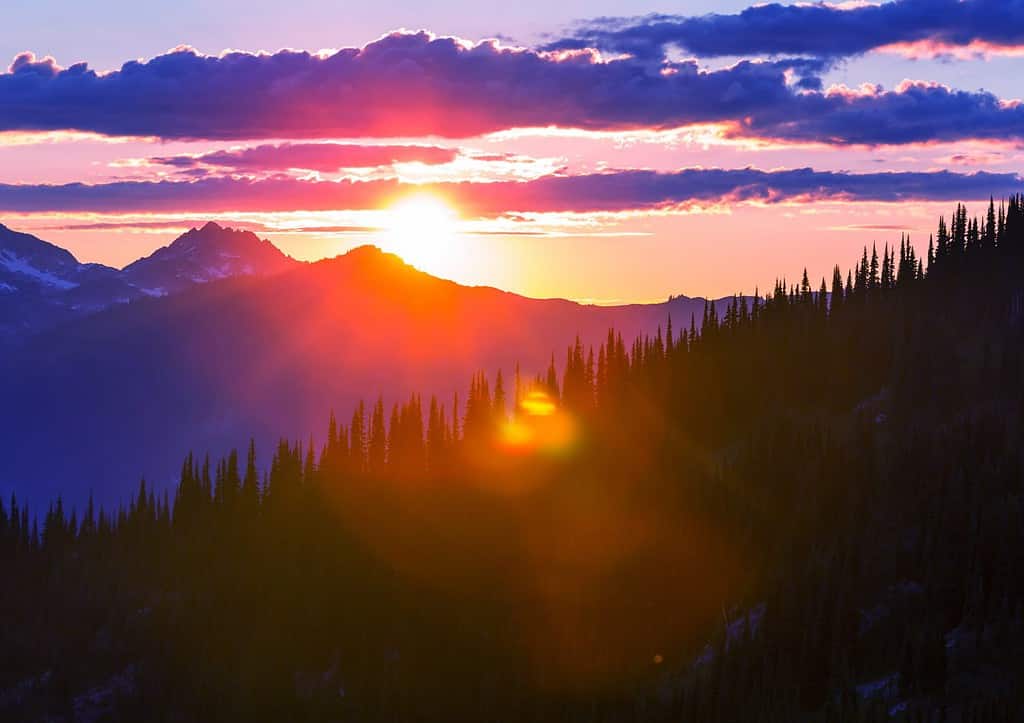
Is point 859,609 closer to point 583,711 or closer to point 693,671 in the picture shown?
point 693,671

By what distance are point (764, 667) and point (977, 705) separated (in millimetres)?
38086

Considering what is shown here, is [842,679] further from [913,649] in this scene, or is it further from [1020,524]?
[1020,524]

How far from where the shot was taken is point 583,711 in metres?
198

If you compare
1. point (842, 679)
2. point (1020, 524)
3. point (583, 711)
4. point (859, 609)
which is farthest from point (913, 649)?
point (583, 711)

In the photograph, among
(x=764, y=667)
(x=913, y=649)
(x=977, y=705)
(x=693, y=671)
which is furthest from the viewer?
(x=693, y=671)

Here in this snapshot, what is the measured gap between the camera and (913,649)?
520 feet

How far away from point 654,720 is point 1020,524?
55.0 metres

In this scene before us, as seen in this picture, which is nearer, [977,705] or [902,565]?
[977,705]

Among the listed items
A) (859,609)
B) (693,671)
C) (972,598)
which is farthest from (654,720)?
(972,598)

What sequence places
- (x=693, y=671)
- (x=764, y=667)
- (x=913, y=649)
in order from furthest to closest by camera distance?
(x=693, y=671) < (x=764, y=667) < (x=913, y=649)

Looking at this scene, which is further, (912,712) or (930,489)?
(930,489)

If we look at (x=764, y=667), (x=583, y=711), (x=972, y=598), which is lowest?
(x=583, y=711)

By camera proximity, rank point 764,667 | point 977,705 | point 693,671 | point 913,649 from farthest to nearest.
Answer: point 693,671 < point 764,667 < point 913,649 < point 977,705

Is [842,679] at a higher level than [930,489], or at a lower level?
lower
